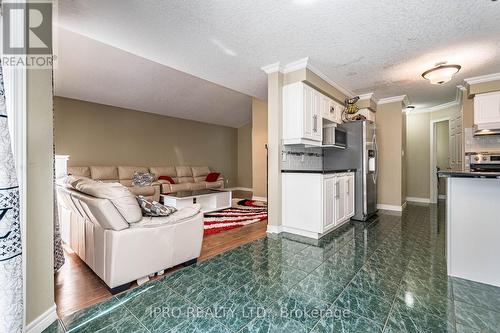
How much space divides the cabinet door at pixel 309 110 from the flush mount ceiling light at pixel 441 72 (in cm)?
165

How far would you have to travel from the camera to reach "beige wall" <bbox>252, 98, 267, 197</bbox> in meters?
6.41

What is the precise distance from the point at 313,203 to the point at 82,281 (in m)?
2.64

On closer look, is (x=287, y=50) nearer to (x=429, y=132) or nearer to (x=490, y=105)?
(x=490, y=105)

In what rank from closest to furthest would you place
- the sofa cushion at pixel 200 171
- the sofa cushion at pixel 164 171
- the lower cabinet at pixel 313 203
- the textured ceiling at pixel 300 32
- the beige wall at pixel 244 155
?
the textured ceiling at pixel 300 32, the lower cabinet at pixel 313 203, the sofa cushion at pixel 164 171, the sofa cushion at pixel 200 171, the beige wall at pixel 244 155

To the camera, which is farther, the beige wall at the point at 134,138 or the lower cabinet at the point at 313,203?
the beige wall at the point at 134,138

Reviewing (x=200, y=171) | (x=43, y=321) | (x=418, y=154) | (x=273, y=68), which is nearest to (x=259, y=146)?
(x=200, y=171)

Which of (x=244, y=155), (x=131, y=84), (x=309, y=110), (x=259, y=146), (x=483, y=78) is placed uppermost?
(x=131, y=84)

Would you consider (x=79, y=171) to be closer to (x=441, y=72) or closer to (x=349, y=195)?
(x=349, y=195)

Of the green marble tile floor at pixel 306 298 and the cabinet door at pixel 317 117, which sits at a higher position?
the cabinet door at pixel 317 117

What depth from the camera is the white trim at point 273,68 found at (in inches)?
129

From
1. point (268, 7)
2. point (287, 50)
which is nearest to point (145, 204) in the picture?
point (268, 7)

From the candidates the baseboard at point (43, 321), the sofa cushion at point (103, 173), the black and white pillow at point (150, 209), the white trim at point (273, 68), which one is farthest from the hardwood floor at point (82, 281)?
the sofa cushion at point (103, 173)

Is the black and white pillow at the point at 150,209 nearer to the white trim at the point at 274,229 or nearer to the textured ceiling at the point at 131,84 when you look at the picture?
the white trim at the point at 274,229

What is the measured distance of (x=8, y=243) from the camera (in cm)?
98
